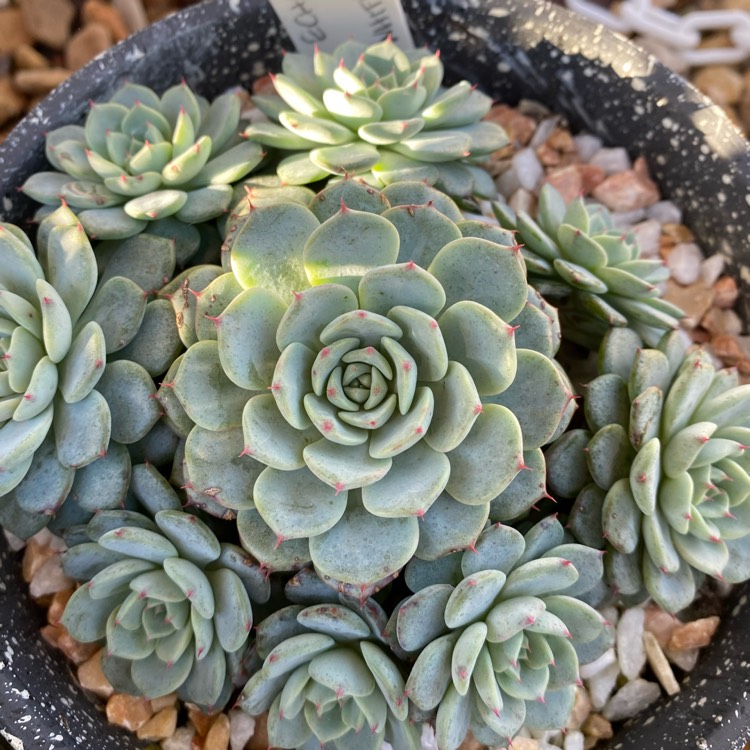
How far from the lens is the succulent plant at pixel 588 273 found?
3.26ft

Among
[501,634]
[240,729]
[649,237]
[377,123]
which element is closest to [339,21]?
[377,123]

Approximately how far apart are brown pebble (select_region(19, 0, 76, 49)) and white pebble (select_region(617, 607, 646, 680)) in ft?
5.67

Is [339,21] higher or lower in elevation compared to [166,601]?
higher

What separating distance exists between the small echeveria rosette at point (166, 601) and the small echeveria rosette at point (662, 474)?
0.42 metres

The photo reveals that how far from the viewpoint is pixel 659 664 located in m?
1.01

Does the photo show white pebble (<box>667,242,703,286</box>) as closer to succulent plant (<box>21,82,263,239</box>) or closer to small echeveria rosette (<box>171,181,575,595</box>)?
small echeveria rosette (<box>171,181,575,595</box>)

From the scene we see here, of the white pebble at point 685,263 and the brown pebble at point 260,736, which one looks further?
the white pebble at point 685,263

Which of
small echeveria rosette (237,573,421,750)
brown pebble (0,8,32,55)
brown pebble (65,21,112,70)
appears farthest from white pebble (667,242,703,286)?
brown pebble (0,8,32,55)

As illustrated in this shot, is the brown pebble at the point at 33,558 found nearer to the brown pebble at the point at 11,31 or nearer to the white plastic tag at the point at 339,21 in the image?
the white plastic tag at the point at 339,21

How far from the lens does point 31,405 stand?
0.83 meters

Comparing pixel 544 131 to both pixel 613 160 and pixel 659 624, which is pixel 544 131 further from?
pixel 659 624

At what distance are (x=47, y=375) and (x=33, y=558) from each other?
0.34 meters

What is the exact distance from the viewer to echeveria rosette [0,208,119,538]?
839 mm

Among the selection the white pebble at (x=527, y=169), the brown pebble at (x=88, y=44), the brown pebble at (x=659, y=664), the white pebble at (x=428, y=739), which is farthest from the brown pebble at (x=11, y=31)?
the brown pebble at (x=659, y=664)
